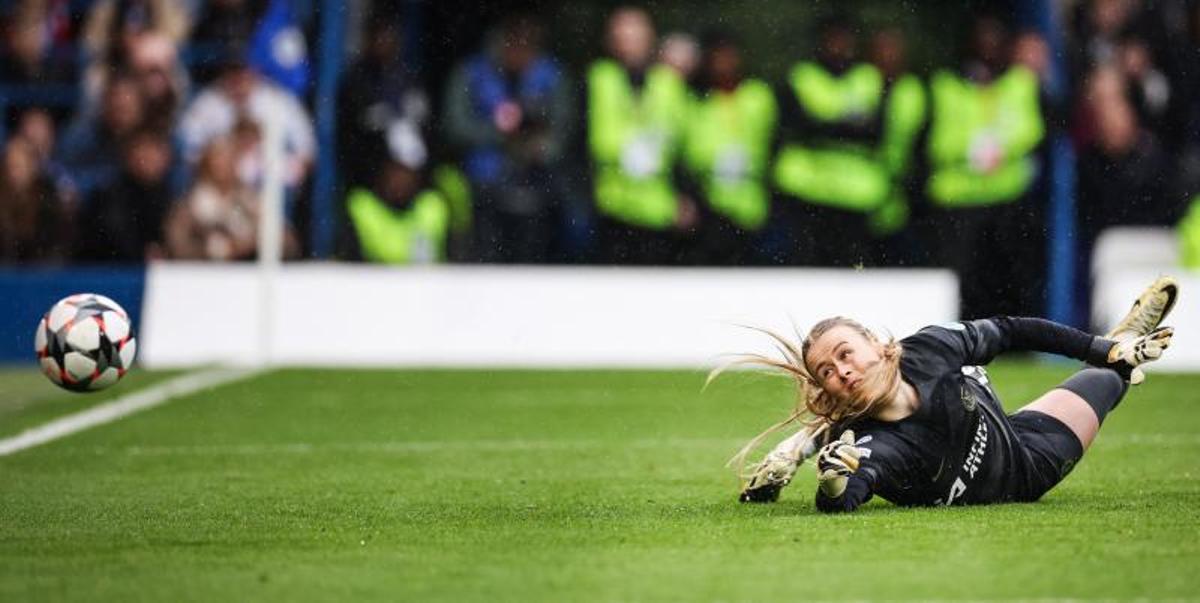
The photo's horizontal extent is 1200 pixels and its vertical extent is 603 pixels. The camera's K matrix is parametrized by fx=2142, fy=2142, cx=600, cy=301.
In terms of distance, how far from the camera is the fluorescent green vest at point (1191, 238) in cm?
1745

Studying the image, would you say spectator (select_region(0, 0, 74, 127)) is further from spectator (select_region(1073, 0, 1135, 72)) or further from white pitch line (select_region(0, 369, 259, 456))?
spectator (select_region(1073, 0, 1135, 72))

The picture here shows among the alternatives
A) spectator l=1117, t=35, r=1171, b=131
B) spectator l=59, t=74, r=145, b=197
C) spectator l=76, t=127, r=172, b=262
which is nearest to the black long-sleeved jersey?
spectator l=1117, t=35, r=1171, b=131

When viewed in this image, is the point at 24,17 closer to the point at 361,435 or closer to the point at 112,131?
the point at 112,131

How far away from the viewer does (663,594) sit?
5.73 meters

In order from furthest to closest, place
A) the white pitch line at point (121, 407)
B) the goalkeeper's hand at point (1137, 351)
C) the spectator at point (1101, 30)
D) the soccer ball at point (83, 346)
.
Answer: the spectator at point (1101, 30) → the white pitch line at point (121, 407) → the soccer ball at point (83, 346) → the goalkeeper's hand at point (1137, 351)

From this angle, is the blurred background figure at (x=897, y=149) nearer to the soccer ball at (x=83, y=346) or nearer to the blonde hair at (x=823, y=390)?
the soccer ball at (x=83, y=346)

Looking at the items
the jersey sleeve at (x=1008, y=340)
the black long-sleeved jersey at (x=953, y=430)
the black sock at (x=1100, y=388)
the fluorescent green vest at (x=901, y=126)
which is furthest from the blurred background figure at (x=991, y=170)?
the black long-sleeved jersey at (x=953, y=430)

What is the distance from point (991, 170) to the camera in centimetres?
1723

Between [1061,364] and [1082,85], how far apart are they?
95.8 inches

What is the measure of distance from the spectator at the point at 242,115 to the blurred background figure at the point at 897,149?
4.87 meters

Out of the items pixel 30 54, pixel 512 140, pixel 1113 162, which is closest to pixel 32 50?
pixel 30 54

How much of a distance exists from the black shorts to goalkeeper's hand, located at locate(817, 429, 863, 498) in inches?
32.6

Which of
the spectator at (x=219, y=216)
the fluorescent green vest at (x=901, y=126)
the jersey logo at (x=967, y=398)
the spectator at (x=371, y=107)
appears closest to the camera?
the jersey logo at (x=967, y=398)

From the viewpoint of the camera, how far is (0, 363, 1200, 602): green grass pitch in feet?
19.5
